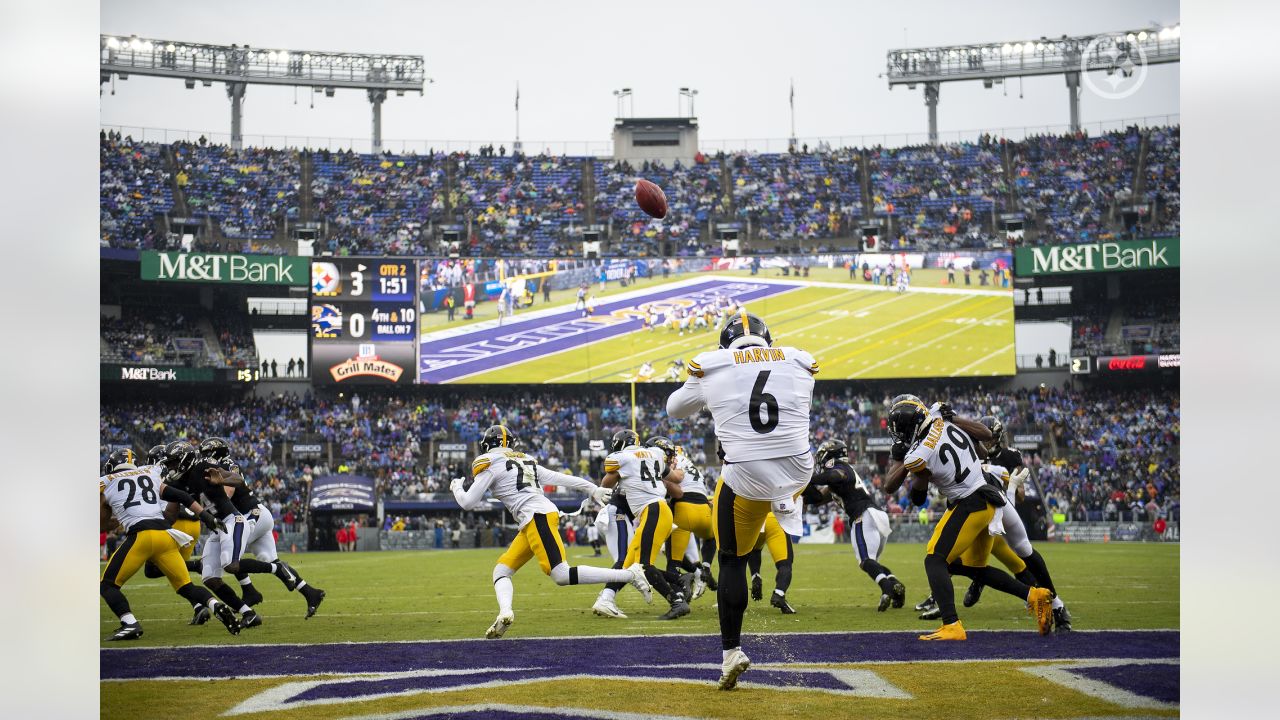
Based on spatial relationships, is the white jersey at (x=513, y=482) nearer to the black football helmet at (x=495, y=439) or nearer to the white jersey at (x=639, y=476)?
the black football helmet at (x=495, y=439)

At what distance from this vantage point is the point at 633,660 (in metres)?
8.69

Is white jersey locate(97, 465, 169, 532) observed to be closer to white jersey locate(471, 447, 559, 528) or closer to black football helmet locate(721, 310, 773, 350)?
white jersey locate(471, 447, 559, 528)

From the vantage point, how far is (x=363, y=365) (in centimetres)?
4044

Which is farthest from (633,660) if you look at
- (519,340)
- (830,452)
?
(519,340)

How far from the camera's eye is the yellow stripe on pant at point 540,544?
10.9 metres

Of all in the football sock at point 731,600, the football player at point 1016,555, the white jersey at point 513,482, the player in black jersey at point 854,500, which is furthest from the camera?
the player in black jersey at point 854,500

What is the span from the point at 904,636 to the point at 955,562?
35.1 inches

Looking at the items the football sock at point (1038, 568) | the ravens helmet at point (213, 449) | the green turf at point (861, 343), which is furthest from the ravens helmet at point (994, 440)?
the green turf at point (861, 343)

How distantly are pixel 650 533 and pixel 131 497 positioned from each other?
5.10 m

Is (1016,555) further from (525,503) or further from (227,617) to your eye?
(227,617)

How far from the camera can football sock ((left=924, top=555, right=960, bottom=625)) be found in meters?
9.62

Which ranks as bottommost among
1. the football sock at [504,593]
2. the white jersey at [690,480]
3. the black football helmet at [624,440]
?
the football sock at [504,593]
